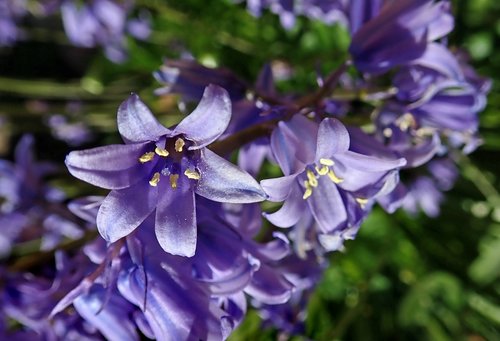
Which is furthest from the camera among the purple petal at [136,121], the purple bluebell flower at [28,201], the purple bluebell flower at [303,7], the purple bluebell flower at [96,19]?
the purple bluebell flower at [96,19]

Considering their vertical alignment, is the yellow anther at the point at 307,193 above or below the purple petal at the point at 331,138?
below

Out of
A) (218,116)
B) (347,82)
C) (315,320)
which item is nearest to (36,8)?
(347,82)

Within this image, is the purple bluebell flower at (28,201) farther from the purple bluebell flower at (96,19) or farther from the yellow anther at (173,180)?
the yellow anther at (173,180)

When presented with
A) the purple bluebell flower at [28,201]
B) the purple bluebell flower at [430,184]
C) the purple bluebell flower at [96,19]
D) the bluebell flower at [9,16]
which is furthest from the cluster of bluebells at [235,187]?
the bluebell flower at [9,16]

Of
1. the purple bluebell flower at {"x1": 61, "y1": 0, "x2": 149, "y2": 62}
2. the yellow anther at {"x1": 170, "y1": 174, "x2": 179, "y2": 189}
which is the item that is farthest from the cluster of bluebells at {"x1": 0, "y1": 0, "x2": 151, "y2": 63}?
the yellow anther at {"x1": 170, "y1": 174, "x2": 179, "y2": 189}

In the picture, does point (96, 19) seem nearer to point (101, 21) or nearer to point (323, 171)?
point (101, 21)

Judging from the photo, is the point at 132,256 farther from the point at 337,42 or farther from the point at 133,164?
the point at 337,42

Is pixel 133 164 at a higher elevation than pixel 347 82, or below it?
higher
